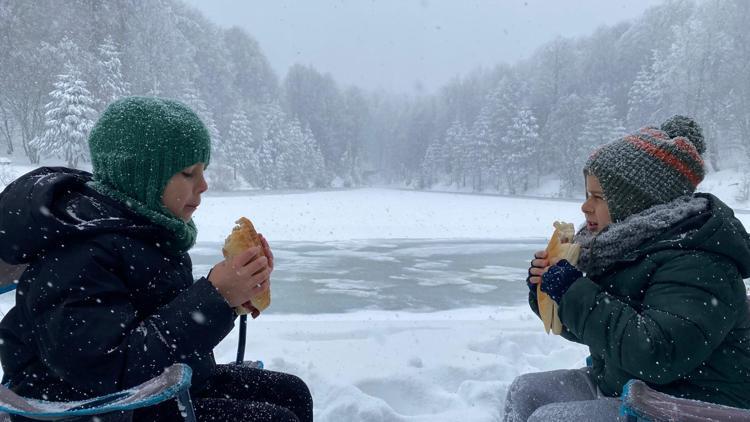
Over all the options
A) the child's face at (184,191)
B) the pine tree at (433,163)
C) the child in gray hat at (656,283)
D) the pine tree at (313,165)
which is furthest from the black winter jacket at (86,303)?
the pine tree at (433,163)

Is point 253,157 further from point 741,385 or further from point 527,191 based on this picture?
point 741,385

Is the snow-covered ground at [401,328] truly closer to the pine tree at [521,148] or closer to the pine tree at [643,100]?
the pine tree at [643,100]

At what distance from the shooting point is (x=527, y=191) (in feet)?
152

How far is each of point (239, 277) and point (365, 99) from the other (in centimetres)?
7140

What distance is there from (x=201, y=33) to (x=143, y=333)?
4844cm

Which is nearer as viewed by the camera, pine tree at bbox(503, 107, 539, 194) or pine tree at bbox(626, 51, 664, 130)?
pine tree at bbox(626, 51, 664, 130)

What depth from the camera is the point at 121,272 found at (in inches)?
61.9

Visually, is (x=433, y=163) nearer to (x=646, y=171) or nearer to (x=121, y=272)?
(x=646, y=171)

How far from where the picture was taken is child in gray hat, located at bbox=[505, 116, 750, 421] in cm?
158

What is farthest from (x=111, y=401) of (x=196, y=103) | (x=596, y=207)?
(x=196, y=103)

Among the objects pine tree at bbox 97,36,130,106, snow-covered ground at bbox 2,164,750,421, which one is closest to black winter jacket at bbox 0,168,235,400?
snow-covered ground at bbox 2,164,750,421

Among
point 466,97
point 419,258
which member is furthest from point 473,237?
point 466,97

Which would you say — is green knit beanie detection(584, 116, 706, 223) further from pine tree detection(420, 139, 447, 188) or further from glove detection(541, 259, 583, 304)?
pine tree detection(420, 139, 447, 188)

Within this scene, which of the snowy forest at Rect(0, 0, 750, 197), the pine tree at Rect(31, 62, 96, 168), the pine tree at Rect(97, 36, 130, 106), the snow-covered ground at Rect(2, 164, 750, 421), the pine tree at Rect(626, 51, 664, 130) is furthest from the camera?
the pine tree at Rect(626, 51, 664, 130)
